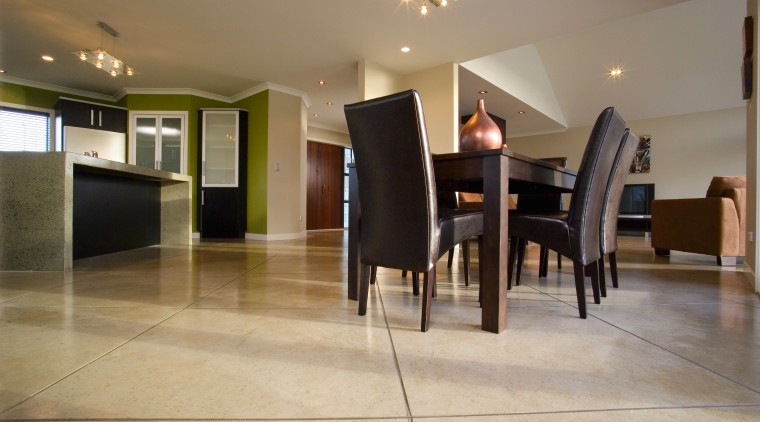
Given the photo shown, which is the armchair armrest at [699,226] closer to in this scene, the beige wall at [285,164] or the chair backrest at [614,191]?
the chair backrest at [614,191]

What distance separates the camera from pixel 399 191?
1400mm

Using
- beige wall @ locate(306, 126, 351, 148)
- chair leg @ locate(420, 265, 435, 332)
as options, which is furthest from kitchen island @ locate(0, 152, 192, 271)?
beige wall @ locate(306, 126, 351, 148)

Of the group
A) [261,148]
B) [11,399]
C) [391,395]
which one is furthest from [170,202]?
[391,395]

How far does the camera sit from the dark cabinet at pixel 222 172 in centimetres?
610

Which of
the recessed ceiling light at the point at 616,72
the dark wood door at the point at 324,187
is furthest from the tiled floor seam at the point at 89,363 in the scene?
the recessed ceiling light at the point at 616,72

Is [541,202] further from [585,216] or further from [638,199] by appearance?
[638,199]

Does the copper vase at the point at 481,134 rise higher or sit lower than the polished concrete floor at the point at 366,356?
higher

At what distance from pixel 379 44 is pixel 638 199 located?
704cm

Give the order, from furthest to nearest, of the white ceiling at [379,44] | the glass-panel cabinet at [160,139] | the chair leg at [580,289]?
the glass-panel cabinet at [160,139] → the white ceiling at [379,44] → the chair leg at [580,289]

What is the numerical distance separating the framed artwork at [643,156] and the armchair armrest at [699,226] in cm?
508

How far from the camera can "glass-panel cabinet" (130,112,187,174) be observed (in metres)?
6.07

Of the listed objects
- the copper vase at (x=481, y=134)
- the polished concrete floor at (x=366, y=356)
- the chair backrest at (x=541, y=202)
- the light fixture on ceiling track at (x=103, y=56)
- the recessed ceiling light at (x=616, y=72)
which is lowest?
the polished concrete floor at (x=366, y=356)

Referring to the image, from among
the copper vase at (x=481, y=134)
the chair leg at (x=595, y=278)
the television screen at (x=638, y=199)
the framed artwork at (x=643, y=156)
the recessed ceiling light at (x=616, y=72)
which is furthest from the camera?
the framed artwork at (x=643, y=156)

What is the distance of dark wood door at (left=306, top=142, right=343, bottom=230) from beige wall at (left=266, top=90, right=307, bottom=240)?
95.3 inches
